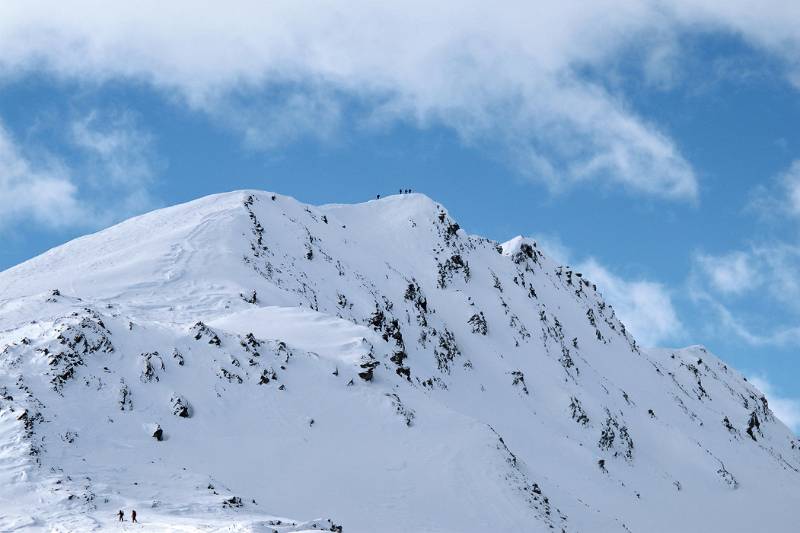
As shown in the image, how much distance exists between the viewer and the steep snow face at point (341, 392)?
27.8 metres

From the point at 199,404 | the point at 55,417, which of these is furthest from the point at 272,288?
the point at 55,417

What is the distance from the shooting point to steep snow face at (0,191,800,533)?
27.8 m

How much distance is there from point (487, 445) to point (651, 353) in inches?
3527

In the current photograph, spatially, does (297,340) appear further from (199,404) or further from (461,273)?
(461,273)

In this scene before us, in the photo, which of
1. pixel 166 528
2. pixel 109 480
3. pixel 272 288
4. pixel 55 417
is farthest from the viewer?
pixel 272 288

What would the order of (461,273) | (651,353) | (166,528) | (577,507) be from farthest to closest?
(651,353) < (461,273) < (577,507) < (166,528)

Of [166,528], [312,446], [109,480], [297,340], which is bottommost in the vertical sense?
[166,528]

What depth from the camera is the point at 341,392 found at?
36.9 m

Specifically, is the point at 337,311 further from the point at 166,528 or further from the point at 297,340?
the point at 166,528

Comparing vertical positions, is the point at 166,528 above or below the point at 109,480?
below

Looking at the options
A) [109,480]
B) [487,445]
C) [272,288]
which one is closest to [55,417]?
[109,480]

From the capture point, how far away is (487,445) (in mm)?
36406

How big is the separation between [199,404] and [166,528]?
11.6m

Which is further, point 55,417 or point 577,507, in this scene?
point 577,507
